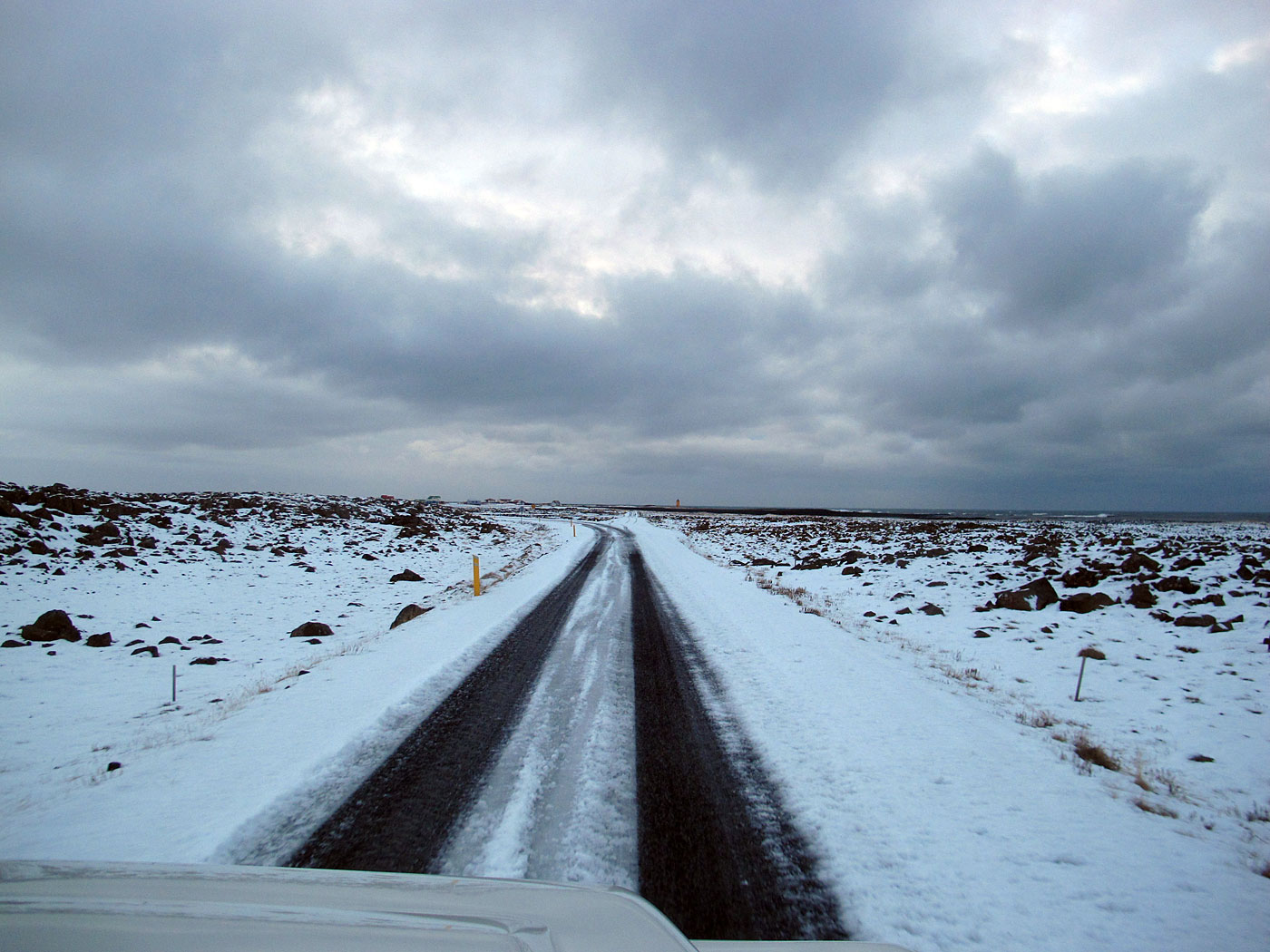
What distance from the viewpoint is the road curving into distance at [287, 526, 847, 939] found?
3459mm

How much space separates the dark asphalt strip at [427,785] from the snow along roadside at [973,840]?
2779 mm

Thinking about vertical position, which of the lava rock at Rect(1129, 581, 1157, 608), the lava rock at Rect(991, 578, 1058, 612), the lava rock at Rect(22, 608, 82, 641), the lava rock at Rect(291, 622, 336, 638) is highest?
the lava rock at Rect(1129, 581, 1157, 608)

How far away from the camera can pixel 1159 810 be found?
462cm

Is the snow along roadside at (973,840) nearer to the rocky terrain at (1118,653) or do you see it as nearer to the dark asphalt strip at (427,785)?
the rocky terrain at (1118,653)

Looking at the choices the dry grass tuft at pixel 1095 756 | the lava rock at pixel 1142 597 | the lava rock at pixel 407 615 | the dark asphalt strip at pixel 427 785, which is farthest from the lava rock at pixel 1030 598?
the lava rock at pixel 407 615

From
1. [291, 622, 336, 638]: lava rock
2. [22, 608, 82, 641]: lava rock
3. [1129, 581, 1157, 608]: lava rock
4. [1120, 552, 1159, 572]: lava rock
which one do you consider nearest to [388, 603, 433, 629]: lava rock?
[291, 622, 336, 638]: lava rock

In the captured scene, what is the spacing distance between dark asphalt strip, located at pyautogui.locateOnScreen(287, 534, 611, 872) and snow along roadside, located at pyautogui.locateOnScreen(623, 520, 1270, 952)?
9.12ft

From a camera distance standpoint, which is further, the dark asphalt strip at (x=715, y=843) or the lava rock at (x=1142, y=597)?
the lava rock at (x=1142, y=597)

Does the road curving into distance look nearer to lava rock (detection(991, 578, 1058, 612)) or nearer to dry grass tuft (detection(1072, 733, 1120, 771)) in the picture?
dry grass tuft (detection(1072, 733, 1120, 771))

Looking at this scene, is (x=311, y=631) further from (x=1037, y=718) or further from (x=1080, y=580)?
(x=1080, y=580)

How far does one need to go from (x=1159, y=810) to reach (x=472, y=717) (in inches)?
262

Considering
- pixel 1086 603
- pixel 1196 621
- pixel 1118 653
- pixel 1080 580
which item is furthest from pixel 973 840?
pixel 1080 580

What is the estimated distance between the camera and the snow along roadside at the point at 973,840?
327 centimetres

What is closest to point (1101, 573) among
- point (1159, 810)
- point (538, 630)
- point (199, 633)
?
point (1159, 810)
